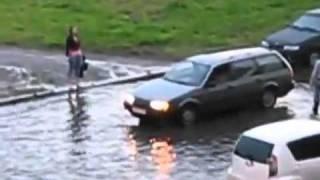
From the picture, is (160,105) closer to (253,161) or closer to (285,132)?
(285,132)

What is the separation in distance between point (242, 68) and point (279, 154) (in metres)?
8.96

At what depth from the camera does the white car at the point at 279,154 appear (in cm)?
2002

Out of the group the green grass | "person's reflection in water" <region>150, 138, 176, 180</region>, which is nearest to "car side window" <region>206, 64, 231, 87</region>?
"person's reflection in water" <region>150, 138, 176, 180</region>

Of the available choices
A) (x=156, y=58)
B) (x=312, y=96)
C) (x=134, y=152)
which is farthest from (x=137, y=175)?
(x=156, y=58)

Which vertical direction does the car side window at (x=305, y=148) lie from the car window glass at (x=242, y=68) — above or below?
above

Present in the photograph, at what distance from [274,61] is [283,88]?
0.72 meters

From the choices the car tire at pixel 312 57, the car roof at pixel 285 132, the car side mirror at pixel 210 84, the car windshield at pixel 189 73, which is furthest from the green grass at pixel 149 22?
the car roof at pixel 285 132

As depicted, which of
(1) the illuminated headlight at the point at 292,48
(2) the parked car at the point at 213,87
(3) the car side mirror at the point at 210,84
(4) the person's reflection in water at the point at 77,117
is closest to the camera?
(4) the person's reflection in water at the point at 77,117

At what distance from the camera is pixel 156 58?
123ft

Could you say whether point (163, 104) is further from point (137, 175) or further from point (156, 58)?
point (156, 58)

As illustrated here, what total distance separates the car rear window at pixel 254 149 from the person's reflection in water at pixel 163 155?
3.02 metres

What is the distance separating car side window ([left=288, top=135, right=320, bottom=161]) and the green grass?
1760 cm

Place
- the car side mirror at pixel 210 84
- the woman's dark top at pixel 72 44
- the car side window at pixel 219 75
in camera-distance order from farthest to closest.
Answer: the woman's dark top at pixel 72 44
the car side window at pixel 219 75
the car side mirror at pixel 210 84

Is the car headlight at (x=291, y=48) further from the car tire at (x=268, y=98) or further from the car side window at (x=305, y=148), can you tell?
the car side window at (x=305, y=148)
